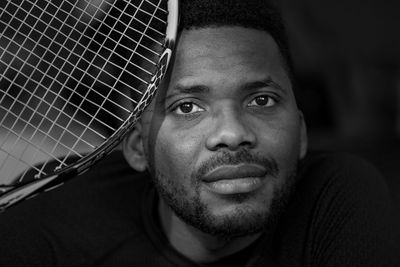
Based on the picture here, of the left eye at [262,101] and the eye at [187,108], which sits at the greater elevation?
the left eye at [262,101]

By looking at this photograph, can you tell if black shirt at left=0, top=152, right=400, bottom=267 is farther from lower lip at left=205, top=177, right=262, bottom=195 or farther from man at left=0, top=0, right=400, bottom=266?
lower lip at left=205, top=177, right=262, bottom=195

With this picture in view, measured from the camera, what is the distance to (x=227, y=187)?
144 cm

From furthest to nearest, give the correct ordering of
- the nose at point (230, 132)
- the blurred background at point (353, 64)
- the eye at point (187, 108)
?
the blurred background at point (353, 64)
the eye at point (187, 108)
the nose at point (230, 132)

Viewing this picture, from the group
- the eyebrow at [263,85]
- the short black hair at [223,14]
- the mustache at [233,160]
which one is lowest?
the mustache at [233,160]

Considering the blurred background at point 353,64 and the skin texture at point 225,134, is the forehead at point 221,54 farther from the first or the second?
the blurred background at point 353,64

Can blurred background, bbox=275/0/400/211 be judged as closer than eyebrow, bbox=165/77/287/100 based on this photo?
No

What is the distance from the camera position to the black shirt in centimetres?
151

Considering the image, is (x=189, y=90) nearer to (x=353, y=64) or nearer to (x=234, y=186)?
(x=234, y=186)

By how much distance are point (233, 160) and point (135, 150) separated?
16.3 inches

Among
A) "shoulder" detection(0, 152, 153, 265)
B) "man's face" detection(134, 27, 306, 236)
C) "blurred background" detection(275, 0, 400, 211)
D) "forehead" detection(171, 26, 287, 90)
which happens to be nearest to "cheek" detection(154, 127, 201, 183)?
"man's face" detection(134, 27, 306, 236)

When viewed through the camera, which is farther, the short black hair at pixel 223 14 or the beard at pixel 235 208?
the short black hair at pixel 223 14

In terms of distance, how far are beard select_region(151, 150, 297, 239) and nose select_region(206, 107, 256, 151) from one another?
Result: 0.02m

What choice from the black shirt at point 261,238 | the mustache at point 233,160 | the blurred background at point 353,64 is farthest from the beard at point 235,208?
the blurred background at point 353,64

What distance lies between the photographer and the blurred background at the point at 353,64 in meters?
4.07
